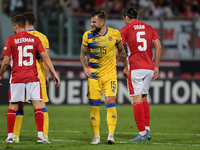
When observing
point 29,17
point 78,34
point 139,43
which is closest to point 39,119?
point 29,17

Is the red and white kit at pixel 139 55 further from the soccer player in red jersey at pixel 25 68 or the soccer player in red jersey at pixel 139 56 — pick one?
the soccer player in red jersey at pixel 25 68

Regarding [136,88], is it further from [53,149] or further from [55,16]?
[55,16]

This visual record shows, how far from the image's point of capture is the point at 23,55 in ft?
17.9

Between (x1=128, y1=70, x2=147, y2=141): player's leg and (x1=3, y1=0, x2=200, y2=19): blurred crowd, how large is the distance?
778cm

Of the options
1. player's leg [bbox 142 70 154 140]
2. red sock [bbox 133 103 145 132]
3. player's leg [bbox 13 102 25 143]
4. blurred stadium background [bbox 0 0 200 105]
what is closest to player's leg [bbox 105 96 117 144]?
red sock [bbox 133 103 145 132]

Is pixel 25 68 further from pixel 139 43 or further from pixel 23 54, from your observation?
pixel 139 43

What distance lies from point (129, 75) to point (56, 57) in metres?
7.49

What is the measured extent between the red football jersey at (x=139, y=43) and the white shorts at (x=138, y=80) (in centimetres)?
8

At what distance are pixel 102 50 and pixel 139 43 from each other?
0.81 m

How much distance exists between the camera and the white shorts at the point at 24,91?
17.8 feet

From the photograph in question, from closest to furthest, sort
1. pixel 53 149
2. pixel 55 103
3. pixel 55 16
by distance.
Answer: pixel 53 149 < pixel 55 103 < pixel 55 16

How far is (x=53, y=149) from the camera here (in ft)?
16.9

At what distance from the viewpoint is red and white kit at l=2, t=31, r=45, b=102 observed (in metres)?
5.43

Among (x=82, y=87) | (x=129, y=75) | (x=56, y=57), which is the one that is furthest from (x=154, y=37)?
(x=56, y=57)
